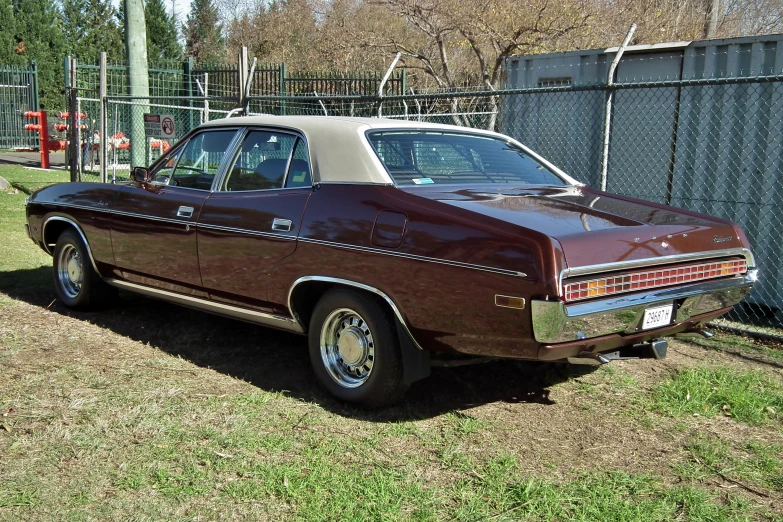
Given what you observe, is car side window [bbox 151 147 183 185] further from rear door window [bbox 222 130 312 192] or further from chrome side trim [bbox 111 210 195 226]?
rear door window [bbox 222 130 312 192]

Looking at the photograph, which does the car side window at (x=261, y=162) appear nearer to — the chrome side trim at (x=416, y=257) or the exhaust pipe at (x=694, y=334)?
the chrome side trim at (x=416, y=257)

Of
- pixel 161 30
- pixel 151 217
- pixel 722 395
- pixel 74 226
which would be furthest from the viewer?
pixel 161 30

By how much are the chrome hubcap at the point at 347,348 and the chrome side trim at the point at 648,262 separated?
3.94ft

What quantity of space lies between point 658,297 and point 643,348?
31 centimetres

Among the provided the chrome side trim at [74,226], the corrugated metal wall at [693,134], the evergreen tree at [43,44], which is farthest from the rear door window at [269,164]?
the evergreen tree at [43,44]

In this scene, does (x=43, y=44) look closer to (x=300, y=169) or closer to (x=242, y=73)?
(x=242, y=73)

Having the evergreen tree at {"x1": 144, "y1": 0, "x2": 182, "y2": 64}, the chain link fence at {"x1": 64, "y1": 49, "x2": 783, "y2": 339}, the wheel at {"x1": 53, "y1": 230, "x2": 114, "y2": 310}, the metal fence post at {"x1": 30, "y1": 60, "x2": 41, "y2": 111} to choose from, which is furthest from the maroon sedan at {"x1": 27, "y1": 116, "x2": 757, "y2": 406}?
the evergreen tree at {"x1": 144, "y1": 0, "x2": 182, "y2": 64}

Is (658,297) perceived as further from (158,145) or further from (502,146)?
(158,145)

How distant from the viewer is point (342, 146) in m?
4.52

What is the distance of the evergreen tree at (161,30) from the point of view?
42.6 meters

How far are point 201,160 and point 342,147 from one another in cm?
136

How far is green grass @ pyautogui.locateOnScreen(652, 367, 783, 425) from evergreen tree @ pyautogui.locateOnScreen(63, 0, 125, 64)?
130ft

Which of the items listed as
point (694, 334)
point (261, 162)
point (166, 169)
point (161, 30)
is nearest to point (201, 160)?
point (166, 169)

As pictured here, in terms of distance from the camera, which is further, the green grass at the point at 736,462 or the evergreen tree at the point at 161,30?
the evergreen tree at the point at 161,30
